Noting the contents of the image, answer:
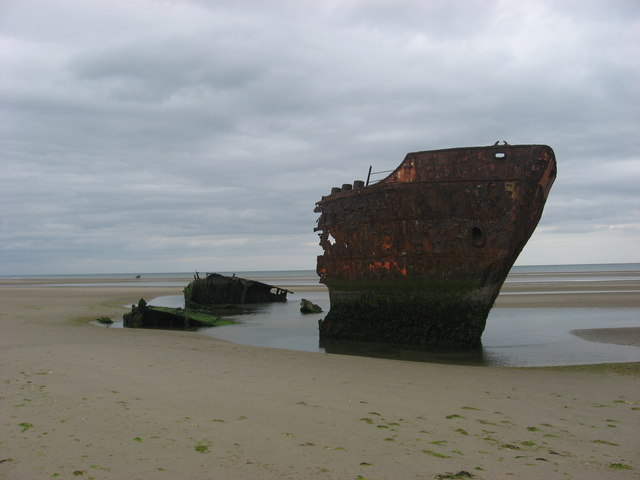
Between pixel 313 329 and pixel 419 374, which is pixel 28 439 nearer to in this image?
pixel 419 374

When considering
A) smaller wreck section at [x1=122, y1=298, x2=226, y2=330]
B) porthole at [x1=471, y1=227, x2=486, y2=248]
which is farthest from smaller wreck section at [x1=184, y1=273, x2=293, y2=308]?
porthole at [x1=471, y1=227, x2=486, y2=248]

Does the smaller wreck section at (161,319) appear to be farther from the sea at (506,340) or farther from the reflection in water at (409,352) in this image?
the reflection in water at (409,352)

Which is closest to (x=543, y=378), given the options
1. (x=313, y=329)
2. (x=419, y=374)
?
(x=419, y=374)

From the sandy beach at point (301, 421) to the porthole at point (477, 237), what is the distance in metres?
2.77

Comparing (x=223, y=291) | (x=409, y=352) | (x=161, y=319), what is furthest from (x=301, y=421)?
(x=223, y=291)

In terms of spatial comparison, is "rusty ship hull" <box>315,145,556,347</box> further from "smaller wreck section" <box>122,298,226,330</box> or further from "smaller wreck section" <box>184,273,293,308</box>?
"smaller wreck section" <box>184,273,293,308</box>

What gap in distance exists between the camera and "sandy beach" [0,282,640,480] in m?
2.89

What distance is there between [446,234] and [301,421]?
6005 millimetres

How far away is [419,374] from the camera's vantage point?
632 centimetres

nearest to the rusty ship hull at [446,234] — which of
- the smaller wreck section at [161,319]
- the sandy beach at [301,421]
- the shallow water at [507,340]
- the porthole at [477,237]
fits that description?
the porthole at [477,237]

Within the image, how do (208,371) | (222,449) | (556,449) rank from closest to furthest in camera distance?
(222,449) < (556,449) < (208,371)

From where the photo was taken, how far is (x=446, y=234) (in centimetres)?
906

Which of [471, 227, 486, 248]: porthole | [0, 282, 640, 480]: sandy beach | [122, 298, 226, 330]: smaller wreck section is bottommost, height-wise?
[122, 298, 226, 330]: smaller wreck section

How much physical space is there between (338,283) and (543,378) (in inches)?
→ 219
